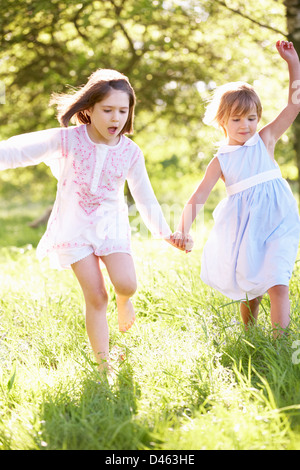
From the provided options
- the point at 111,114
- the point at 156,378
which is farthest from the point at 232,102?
the point at 156,378

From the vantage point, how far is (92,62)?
7.67 meters

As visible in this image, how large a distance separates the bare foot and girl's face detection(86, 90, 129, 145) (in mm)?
932

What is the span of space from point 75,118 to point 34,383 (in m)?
1.45

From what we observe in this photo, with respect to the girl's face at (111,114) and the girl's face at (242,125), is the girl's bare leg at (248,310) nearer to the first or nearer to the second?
the girl's face at (242,125)

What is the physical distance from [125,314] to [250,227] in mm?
872

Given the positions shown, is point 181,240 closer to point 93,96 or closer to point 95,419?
point 93,96

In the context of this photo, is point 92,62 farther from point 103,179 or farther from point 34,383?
point 34,383

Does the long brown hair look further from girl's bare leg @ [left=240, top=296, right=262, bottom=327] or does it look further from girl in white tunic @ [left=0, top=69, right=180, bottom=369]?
girl's bare leg @ [left=240, top=296, right=262, bottom=327]

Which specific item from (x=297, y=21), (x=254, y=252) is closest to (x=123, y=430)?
(x=254, y=252)

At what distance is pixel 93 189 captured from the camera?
301 cm

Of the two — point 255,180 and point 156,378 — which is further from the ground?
point 255,180

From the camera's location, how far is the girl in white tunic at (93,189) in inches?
117

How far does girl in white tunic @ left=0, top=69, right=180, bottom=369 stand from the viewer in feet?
9.72
